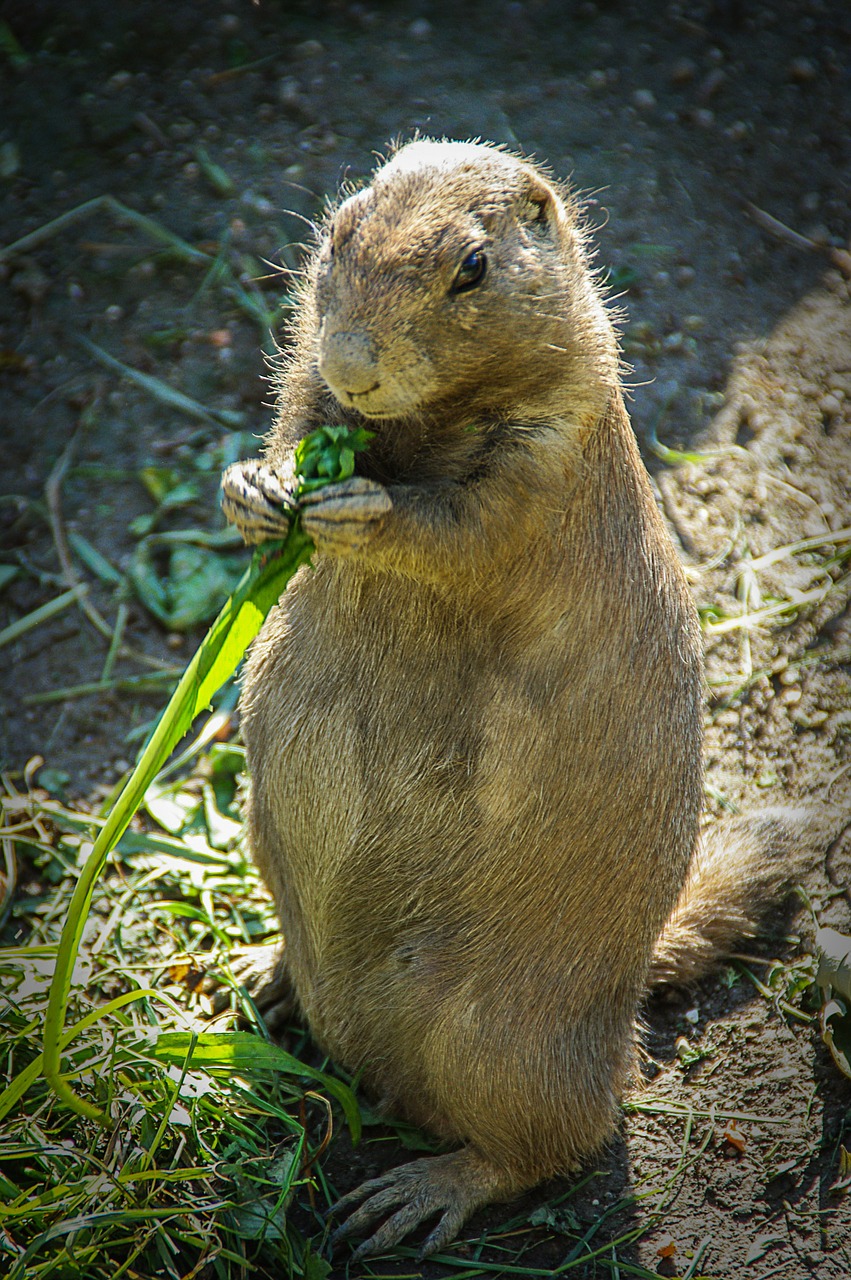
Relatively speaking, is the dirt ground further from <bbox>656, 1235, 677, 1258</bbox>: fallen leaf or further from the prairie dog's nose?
the prairie dog's nose

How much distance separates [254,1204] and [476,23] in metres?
6.30

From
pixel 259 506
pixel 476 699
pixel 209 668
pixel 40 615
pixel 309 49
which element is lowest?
pixel 40 615

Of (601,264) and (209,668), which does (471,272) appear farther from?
(601,264)

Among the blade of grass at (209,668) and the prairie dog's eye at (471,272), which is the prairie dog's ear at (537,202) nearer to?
the prairie dog's eye at (471,272)

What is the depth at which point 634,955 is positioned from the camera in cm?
330

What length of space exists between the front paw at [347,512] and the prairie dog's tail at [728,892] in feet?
5.87

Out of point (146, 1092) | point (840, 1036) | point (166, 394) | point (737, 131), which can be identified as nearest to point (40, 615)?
point (166, 394)

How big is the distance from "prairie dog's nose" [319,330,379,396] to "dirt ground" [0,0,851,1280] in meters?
2.44

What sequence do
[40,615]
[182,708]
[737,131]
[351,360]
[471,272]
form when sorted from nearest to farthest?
[351,360] → [471,272] → [182,708] → [40,615] → [737,131]

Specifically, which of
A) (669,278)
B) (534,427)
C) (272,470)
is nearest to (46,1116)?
(272,470)

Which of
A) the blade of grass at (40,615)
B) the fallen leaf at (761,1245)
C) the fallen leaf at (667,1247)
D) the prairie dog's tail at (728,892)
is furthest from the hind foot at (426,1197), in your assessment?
the blade of grass at (40,615)

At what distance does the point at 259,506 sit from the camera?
2844 mm

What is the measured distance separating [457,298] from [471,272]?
7cm

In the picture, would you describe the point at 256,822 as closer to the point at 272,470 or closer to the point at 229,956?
the point at 229,956
